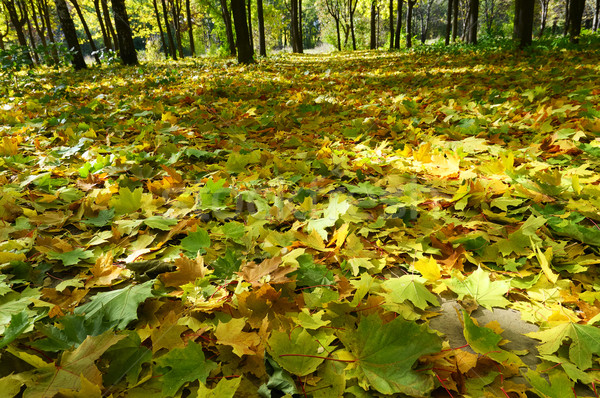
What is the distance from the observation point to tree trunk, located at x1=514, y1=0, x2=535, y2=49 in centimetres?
853

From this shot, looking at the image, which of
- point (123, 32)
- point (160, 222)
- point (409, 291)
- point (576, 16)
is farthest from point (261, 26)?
point (409, 291)

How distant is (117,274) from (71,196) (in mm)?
918

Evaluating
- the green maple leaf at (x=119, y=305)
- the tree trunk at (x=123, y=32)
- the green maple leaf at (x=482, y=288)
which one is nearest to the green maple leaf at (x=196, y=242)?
the green maple leaf at (x=119, y=305)

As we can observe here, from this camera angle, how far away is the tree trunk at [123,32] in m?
9.35

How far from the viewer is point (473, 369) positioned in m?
0.95

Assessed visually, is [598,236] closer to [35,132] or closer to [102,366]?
[102,366]

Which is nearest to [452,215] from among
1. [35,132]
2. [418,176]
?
[418,176]

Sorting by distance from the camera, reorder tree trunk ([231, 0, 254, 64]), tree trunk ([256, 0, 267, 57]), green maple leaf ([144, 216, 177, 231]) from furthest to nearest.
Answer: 1. tree trunk ([256, 0, 267, 57])
2. tree trunk ([231, 0, 254, 64])
3. green maple leaf ([144, 216, 177, 231])

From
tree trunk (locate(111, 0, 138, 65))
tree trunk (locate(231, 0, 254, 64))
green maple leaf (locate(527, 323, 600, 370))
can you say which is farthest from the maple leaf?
tree trunk (locate(111, 0, 138, 65))

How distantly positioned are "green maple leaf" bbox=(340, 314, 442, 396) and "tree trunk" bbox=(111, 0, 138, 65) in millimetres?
10955

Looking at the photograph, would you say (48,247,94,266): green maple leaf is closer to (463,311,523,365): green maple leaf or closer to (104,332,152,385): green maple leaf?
(104,332,152,385): green maple leaf

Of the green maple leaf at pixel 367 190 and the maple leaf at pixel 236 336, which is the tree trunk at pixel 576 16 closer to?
the green maple leaf at pixel 367 190

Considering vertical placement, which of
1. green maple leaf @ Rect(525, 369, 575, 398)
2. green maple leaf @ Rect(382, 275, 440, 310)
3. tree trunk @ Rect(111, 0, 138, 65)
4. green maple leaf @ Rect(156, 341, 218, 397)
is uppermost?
tree trunk @ Rect(111, 0, 138, 65)

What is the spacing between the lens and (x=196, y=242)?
1442mm
